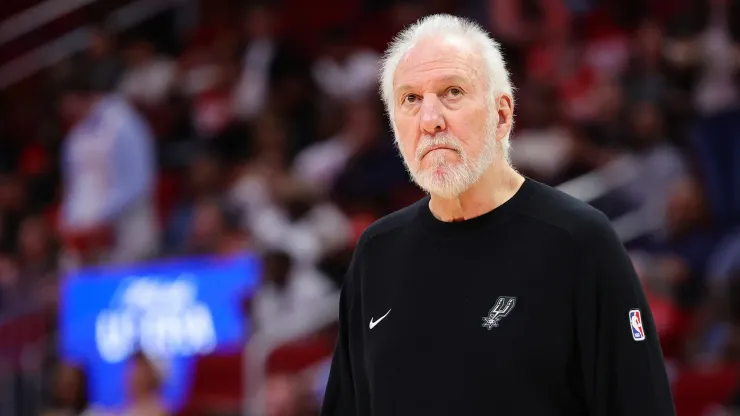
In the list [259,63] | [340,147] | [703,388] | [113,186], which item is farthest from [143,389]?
[259,63]

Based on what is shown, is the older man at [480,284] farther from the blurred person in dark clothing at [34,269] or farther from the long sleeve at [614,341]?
the blurred person in dark clothing at [34,269]

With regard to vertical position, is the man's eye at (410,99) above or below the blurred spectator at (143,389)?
below

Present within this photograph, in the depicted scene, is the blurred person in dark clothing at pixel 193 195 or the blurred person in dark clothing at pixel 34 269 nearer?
the blurred person in dark clothing at pixel 34 269

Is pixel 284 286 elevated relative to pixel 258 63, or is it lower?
lower

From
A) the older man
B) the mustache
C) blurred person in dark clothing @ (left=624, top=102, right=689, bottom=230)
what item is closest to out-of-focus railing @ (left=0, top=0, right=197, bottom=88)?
blurred person in dark clothing @ (left=624, top=102, right=689, bottom=230)

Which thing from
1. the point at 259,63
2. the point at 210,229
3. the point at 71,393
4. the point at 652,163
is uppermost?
the point at 259,63

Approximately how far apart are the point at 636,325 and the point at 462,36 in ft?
2.22

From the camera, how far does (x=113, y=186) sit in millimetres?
8039

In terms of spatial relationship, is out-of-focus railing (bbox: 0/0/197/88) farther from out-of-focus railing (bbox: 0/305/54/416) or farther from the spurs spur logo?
the spurs spur logo

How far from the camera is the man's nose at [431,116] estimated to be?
7.47 ft

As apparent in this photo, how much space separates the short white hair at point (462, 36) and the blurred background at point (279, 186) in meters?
3.36

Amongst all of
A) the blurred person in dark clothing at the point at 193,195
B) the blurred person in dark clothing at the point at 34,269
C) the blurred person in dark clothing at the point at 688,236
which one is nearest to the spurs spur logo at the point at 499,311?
the blurred person in dark clothing at the point at 688,236

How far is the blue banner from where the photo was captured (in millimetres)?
6547

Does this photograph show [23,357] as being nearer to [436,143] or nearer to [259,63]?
[259,63]
